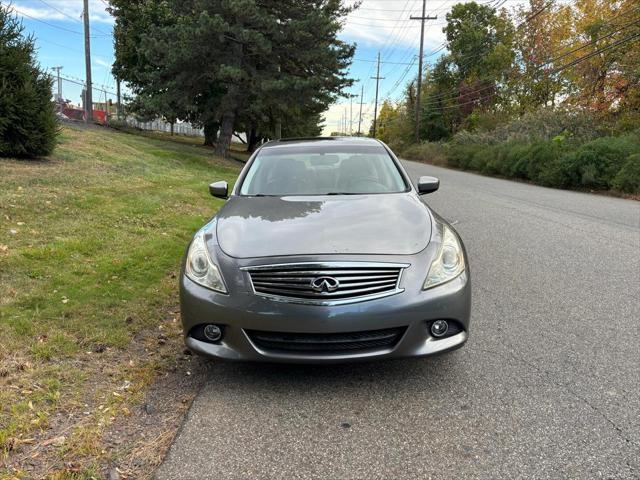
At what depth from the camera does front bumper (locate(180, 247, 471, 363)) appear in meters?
2.81

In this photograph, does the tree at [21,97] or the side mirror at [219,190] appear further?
the tree at [21,97]

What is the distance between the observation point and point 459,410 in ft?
9.26

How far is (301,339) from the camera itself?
2.91 meters

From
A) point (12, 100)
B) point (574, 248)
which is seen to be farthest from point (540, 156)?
point (12, 100)

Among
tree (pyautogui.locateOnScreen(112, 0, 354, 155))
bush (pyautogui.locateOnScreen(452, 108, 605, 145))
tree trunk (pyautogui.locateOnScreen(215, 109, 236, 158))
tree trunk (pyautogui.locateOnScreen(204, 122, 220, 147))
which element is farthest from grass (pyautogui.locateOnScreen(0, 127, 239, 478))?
tree trunk (pyautogui.locateOnScreen(204, 122, 220, 147))

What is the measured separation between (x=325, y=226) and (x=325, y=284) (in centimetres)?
55

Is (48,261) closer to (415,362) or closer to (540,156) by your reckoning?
(415,362)

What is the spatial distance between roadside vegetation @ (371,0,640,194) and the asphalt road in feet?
46.2

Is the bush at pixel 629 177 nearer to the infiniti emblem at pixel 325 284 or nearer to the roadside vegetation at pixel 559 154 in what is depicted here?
the roadside vegetation at pixel 559 154

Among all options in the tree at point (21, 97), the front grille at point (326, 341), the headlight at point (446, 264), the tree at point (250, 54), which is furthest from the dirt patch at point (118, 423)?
the tree at point (250, 54)

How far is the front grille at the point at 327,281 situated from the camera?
2.84 m

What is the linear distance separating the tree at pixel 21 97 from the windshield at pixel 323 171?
719 cm

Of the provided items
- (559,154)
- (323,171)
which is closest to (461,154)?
(559,154)

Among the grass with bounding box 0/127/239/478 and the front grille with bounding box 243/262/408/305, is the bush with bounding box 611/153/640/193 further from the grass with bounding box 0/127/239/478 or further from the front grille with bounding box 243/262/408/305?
the front grille with bounding box 243/262/408/305
